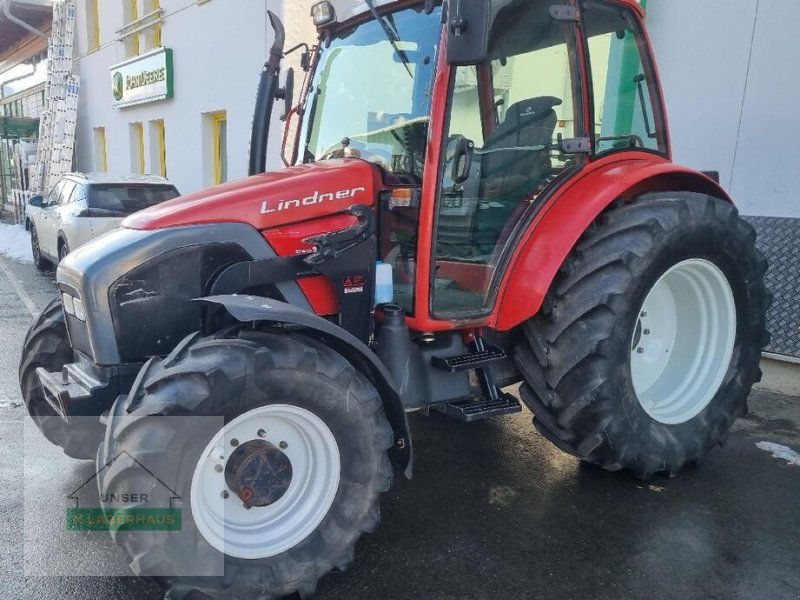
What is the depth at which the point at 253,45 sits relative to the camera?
9.56m

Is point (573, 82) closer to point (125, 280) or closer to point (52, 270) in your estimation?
point (125, 280)

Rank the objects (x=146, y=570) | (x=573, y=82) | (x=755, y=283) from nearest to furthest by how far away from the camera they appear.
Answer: (x=146, y=570) < (x=573, y=82) < (x=755, y=283)

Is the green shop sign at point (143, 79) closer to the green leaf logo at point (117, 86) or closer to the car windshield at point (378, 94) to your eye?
the green leaf logo at point (117, 86)

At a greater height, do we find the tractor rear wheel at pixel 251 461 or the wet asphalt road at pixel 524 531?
the tractor rear wheel at pixel 251 461

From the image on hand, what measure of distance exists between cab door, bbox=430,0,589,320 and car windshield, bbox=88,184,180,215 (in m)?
6.63

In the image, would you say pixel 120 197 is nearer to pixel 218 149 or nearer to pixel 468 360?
pixel 218 149

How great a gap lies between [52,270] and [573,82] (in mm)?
9791

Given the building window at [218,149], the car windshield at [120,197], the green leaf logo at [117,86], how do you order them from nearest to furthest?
the car windshield at [120,197], the building window at [218,149], the green leaf logo at [117,86]

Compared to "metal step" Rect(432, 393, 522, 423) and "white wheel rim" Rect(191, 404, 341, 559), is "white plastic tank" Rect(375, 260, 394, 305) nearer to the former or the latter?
"metal step" Rect(432, 393, 522, 423)

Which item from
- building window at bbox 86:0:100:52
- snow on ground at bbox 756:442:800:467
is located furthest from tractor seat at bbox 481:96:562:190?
building window at bbox 86:0:100:52

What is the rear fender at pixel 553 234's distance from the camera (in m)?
3.04

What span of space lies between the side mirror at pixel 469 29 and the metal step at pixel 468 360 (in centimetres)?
135

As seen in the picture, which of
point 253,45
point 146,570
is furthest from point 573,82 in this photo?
point 253,45

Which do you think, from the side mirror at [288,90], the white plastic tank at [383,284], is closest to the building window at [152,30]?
the side mirror at [288,90]
